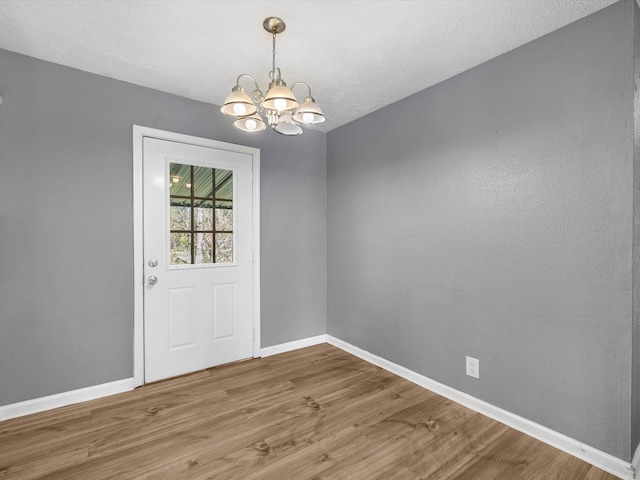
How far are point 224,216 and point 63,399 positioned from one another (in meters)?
1.90

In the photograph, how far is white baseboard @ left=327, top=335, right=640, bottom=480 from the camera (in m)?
1.69

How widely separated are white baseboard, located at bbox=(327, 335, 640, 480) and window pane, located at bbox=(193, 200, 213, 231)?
2161mm

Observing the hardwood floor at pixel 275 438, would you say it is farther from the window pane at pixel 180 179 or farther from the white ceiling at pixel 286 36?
the white ceiling at pixel 286 36

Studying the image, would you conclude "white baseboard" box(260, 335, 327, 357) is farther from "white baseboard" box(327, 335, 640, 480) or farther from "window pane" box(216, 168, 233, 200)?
"window pane" box(216, 168, 233, 200)

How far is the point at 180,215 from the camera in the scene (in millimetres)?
2898

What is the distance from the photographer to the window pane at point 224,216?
10.2 feet

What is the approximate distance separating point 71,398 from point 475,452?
2.88 meters

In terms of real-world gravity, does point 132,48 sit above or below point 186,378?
above

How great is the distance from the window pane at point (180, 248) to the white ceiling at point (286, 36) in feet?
4.29

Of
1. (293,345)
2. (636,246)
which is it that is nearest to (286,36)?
(636,246)

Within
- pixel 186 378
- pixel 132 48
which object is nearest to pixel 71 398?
pixel 186 378

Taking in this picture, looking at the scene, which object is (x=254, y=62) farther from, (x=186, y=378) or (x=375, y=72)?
(x=186, y=378)

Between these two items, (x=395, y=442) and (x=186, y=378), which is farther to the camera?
(x=186, y=378)

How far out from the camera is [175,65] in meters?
2.39
